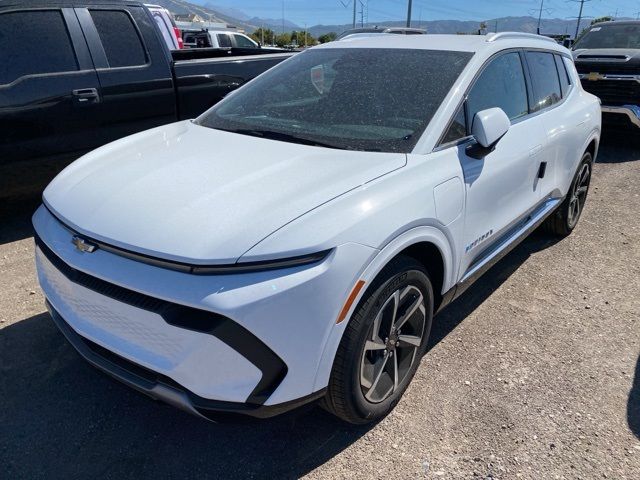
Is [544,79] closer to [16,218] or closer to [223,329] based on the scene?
[223,329]

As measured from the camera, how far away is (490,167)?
2.86 meters

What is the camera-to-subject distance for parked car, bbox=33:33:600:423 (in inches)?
72.3

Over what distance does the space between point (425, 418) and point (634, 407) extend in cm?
112

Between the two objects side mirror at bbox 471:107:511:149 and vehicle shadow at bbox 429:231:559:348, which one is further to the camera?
vehicle shadow at bbox 429:231:559:348

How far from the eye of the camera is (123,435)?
2.40m

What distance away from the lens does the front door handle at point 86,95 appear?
4477 millimetres

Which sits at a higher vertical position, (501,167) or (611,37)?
(611,37)

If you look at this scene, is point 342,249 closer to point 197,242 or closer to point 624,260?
point 197,242

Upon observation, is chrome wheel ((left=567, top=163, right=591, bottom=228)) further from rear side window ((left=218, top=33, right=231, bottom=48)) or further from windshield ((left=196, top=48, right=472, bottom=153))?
rear side window ((left=218, top=33, right=231, bottom=48))

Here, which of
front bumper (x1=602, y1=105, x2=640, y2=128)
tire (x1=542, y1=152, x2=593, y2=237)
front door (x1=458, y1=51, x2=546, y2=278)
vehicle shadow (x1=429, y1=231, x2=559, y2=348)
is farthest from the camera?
front bumper (x1=602, y1=105, x2=640, y2=128)

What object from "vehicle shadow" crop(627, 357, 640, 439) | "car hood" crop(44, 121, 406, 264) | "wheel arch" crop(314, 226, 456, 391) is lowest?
"vehicle shadow" crop(627, 357, 640, 439)

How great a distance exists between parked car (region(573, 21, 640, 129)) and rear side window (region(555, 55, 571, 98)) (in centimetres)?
436

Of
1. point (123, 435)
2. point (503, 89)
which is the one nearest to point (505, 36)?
point (503, 89)

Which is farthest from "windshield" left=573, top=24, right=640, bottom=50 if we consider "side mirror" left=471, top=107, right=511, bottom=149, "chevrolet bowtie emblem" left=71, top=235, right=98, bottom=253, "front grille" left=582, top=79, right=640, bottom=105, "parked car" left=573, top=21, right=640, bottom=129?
"chevrolet bowtie emblem" left=71, top=235, right=98, bottom=253
